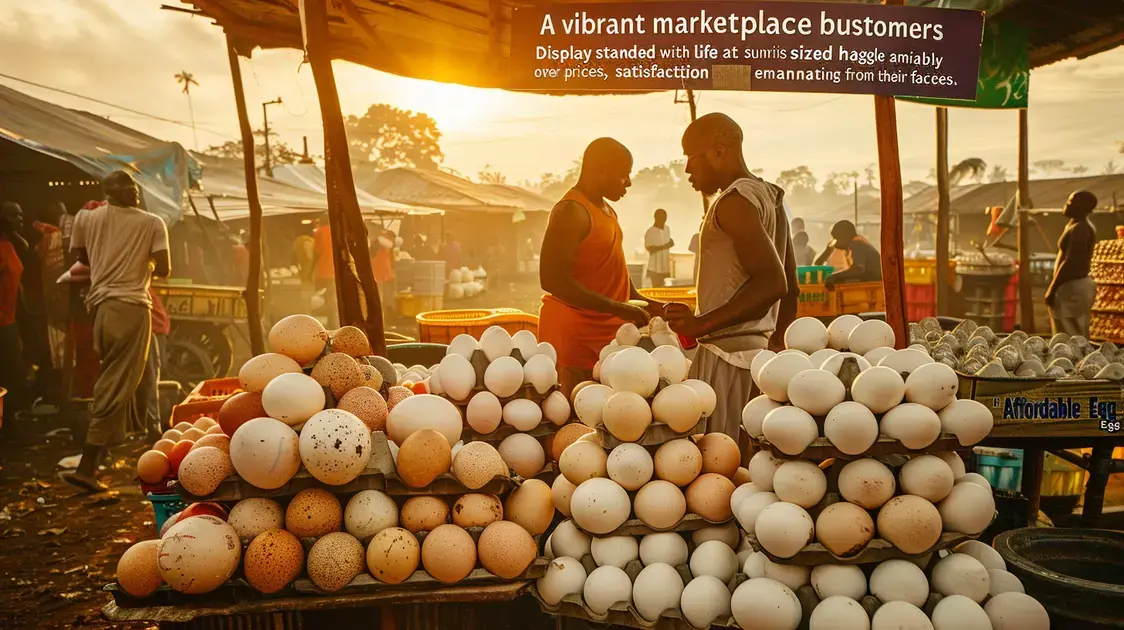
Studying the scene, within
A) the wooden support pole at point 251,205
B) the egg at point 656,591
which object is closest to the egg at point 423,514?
the egg at point 656,591

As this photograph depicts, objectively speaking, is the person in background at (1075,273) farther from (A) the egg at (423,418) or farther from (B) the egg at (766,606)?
(A) the egg at (423,418)

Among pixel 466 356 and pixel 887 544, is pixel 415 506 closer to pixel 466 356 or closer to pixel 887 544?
pixel 466 356

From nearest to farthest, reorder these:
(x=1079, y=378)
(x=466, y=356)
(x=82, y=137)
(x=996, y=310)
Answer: (x=466, y=356), (x=1079, y=378), (x=82, y=137), (x=996, y=310)

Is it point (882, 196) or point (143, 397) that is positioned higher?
point (882, 196)

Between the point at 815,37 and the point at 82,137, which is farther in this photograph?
the point at 82,137

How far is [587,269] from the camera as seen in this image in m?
4.14

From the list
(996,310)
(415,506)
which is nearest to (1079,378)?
(415,506)

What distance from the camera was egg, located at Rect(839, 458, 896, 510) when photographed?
2.45m

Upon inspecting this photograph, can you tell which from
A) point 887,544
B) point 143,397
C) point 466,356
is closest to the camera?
point 887,544

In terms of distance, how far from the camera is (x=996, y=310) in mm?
12453

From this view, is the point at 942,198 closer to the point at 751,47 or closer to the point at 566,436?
the point at 751,47

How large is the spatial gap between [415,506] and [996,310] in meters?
12.7

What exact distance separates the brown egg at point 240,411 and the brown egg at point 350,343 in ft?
1.44

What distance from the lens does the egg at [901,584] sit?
240 centimetres
